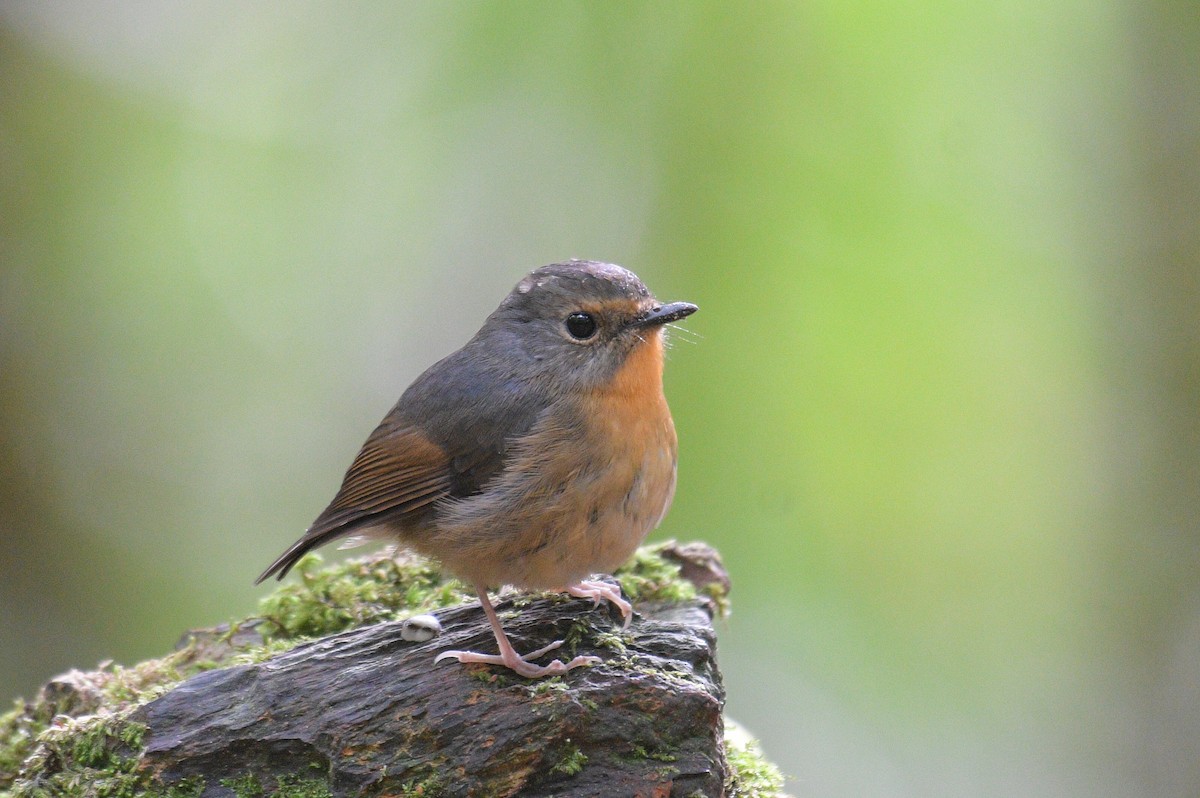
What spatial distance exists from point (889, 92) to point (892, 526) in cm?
379

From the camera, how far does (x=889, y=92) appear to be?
28.8 ft

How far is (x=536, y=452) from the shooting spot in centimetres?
407

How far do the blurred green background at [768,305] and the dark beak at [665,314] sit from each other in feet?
14.2

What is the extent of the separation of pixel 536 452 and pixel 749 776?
5.16ft

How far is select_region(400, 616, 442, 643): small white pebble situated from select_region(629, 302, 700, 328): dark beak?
58.5 inches

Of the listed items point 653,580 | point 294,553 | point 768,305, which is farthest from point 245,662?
point 768,305

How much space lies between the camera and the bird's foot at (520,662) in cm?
369

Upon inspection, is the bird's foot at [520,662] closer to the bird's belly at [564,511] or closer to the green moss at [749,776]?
the bird's belly at [564,511]

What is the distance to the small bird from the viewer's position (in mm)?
3996

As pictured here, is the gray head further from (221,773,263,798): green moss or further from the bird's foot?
(221,773,263,798): green moss

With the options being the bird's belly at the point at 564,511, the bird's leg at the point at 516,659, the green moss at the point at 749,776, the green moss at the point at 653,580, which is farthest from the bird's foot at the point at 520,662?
the green moss at the point at 653,580

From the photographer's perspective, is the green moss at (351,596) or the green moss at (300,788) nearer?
the green moss at (300,788)

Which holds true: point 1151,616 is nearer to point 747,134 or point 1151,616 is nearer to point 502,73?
point 747,134

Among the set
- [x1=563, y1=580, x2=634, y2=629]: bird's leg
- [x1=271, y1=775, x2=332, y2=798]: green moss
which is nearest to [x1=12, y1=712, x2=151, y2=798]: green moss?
[x1=271, y1=775, x2=332, y2=798]: green moss
